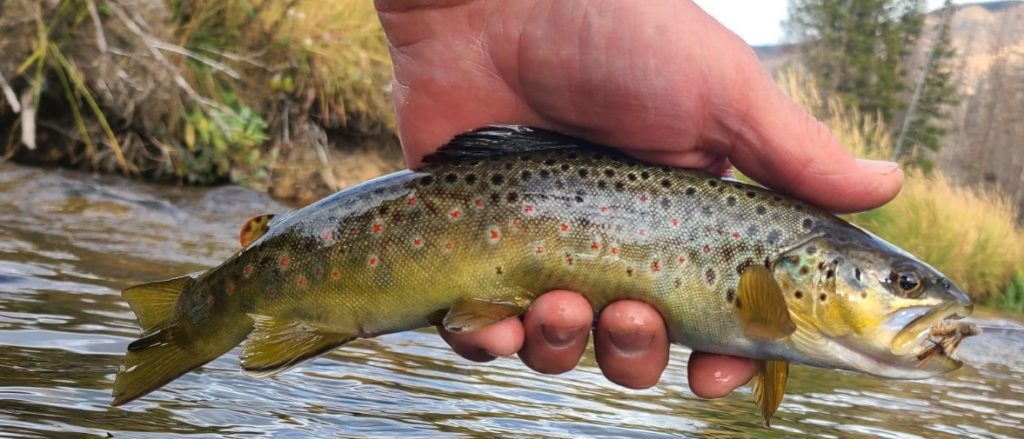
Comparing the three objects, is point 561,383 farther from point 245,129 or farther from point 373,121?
point 373,121

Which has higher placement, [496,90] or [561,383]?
[496,90]

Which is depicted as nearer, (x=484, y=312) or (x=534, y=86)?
(x=484, y=312)

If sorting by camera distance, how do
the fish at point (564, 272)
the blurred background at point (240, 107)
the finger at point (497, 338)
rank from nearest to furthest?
1. the fish at point (564, 272)
2. the finger at point (497, 338)
3. the blurred background at point (240, 107)

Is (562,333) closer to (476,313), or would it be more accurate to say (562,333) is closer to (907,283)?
(476,313)

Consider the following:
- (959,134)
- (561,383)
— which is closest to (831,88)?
(959,134)

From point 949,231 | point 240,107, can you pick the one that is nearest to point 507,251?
point 240,107

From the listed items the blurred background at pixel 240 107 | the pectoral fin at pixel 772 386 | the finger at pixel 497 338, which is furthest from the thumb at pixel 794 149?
the blurred background at pixel 240 107

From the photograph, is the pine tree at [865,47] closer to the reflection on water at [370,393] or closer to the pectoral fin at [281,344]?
the reflection on water at [370,393]
